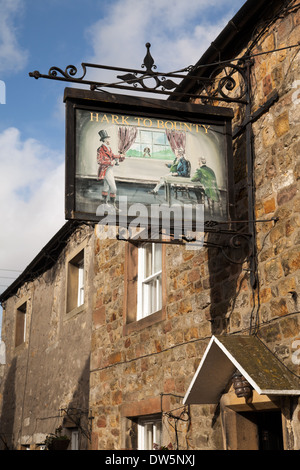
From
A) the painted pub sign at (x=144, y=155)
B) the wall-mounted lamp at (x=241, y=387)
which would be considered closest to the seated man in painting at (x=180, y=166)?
the painted pub sign at (x=144, y=155)

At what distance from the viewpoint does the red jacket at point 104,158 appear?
557 cm

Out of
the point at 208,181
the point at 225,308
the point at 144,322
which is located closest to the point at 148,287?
the point at 144,322

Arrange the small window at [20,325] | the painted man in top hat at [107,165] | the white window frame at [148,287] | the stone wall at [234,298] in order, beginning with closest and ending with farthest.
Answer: the stone wall at [234,298] < the painted man in top hat at [107,165] < the white window frame at [148,287] < the small window at [20,325]

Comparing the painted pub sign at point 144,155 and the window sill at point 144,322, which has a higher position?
the painted pub sign at point 144,155

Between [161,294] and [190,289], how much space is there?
4.00 ft

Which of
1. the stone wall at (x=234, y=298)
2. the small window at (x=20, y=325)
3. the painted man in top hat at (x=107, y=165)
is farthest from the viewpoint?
the small window at (x=20, y=325)

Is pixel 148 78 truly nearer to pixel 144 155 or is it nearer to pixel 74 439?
pixel 144 155

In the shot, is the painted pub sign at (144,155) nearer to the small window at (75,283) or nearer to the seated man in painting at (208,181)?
the seated man in painting at (208,181)

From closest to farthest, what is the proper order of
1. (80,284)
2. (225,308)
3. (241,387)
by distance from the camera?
(241,387) < (225,308) < (80,284)

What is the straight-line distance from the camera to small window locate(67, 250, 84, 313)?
11.8 metres

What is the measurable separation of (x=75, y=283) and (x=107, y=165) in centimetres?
659

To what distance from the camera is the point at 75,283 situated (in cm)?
1192

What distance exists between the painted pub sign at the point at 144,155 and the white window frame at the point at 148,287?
255 cm
